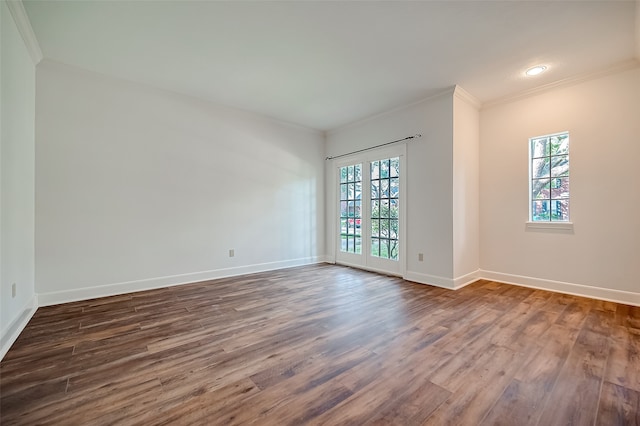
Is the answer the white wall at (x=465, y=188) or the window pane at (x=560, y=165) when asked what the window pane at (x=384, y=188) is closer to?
the white wall at (x=465, y=188)

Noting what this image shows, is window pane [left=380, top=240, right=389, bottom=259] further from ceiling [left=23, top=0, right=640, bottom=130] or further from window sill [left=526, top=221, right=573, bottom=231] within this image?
ceiling [left=23, top=0, right=640, bottom=130]

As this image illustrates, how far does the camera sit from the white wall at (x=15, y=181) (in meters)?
2.11

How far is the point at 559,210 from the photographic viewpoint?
3545mm

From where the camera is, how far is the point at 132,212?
353cm

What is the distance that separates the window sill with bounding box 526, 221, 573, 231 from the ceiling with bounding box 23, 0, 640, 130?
182cm

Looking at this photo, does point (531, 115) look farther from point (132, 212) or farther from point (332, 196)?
point (132, 212)

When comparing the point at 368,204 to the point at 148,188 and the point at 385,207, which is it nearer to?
the point at 385,207

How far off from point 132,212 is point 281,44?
9.10 ft

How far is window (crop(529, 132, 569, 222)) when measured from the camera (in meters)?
3.51

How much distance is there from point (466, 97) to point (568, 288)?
2837mm

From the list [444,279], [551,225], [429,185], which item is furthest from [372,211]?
[551,225]

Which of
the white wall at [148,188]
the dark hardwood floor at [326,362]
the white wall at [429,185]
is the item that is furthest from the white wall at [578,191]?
the white wall at [148,188]

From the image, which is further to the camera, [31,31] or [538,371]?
[31,31]

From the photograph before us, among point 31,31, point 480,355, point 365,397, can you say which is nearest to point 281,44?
point 31,31
